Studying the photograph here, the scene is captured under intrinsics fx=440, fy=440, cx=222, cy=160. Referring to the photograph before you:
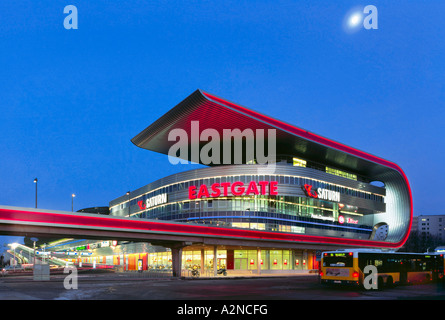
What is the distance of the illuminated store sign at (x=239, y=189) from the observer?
7394 centimetres

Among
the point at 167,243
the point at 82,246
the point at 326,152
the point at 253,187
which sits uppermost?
the point at 326,152

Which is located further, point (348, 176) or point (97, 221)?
point (348, 176)

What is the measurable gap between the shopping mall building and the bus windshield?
28053mm

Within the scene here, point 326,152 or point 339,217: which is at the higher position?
point 326,152

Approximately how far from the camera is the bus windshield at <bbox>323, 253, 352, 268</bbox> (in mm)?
30234

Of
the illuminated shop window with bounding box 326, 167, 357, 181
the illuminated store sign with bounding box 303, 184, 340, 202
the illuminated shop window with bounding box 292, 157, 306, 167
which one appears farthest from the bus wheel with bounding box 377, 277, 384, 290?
the illuminated shop window with bounding box 326, 167, 357, 181

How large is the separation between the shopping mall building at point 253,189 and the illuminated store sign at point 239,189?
0.17 meters

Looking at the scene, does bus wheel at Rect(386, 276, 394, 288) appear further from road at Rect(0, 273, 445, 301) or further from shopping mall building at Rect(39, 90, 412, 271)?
shopping mall building at Rect(39, 90, 412, 271)

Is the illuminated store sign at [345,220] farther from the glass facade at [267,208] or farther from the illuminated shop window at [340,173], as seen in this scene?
the illuminated shop window at [340,173]

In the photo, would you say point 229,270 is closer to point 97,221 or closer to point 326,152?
point 97,221

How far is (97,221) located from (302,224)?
45574mm

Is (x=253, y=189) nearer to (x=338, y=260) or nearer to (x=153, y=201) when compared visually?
(x=153, y=201)
